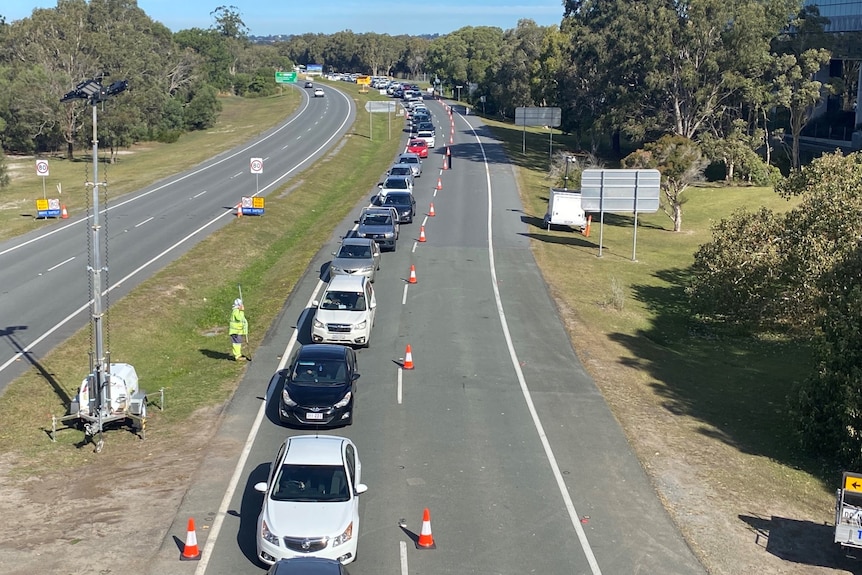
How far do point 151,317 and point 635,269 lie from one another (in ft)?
71.7

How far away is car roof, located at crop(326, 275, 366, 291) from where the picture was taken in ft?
84.8

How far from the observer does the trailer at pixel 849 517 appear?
14.1m

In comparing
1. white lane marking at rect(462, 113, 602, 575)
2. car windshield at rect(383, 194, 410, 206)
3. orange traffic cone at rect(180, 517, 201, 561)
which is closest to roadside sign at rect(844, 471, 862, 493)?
white lane marking at rect(462, 113, 602, 575)

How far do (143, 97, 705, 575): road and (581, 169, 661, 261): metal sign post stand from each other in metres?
10.8

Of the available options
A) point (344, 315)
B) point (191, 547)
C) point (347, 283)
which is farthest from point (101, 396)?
point (347, 283)

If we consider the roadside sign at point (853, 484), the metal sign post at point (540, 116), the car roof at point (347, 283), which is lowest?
the roadside sign at point (853, 484)

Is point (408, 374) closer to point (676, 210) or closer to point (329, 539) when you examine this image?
point (329, 539)

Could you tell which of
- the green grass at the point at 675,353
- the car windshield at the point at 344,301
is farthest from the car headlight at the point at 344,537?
the car windshield at the point at 344,301

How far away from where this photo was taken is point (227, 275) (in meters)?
35.3

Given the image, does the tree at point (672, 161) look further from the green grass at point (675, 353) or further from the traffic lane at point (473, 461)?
the traffic lane at point (473, 461)

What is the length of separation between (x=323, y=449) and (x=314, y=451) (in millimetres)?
169

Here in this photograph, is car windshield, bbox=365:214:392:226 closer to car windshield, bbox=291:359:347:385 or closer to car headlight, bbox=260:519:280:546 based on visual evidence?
car windshield, bbox=291:359:347:385

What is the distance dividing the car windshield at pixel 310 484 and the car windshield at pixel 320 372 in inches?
203

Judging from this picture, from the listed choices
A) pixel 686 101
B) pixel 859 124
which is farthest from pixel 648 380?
pixel 859 124
